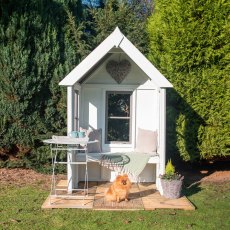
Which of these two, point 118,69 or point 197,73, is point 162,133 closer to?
point 118,69

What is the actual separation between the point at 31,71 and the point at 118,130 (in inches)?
93.4

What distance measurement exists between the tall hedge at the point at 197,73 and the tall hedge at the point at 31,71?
7.14ft

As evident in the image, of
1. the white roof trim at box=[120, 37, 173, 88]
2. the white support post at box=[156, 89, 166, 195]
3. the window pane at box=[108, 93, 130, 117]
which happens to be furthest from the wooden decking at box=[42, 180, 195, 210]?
the white roof trim at box=[120, 37, 173, 88]

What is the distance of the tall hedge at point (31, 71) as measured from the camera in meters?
7.87

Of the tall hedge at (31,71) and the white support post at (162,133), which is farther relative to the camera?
the tall hedge at (31,71)

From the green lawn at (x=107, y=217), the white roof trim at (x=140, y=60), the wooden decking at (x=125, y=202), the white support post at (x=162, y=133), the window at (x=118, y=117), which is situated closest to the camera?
the green lawn at (x=107, y=217)

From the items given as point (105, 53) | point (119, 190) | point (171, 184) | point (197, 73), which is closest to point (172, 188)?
point (171, 184)

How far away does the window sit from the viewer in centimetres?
788

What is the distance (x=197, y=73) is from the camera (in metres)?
7.92

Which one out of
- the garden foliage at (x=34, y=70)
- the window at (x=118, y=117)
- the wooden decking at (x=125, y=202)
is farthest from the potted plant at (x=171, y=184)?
the garden foliage at (x=34, y=70)

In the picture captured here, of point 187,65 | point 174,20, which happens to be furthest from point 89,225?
point 174,20

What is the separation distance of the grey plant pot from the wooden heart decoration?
99.5 inches

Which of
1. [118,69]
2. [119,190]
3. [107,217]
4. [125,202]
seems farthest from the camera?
[118,69]

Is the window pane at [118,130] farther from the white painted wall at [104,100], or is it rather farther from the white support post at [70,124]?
the white support post at [70,124]
